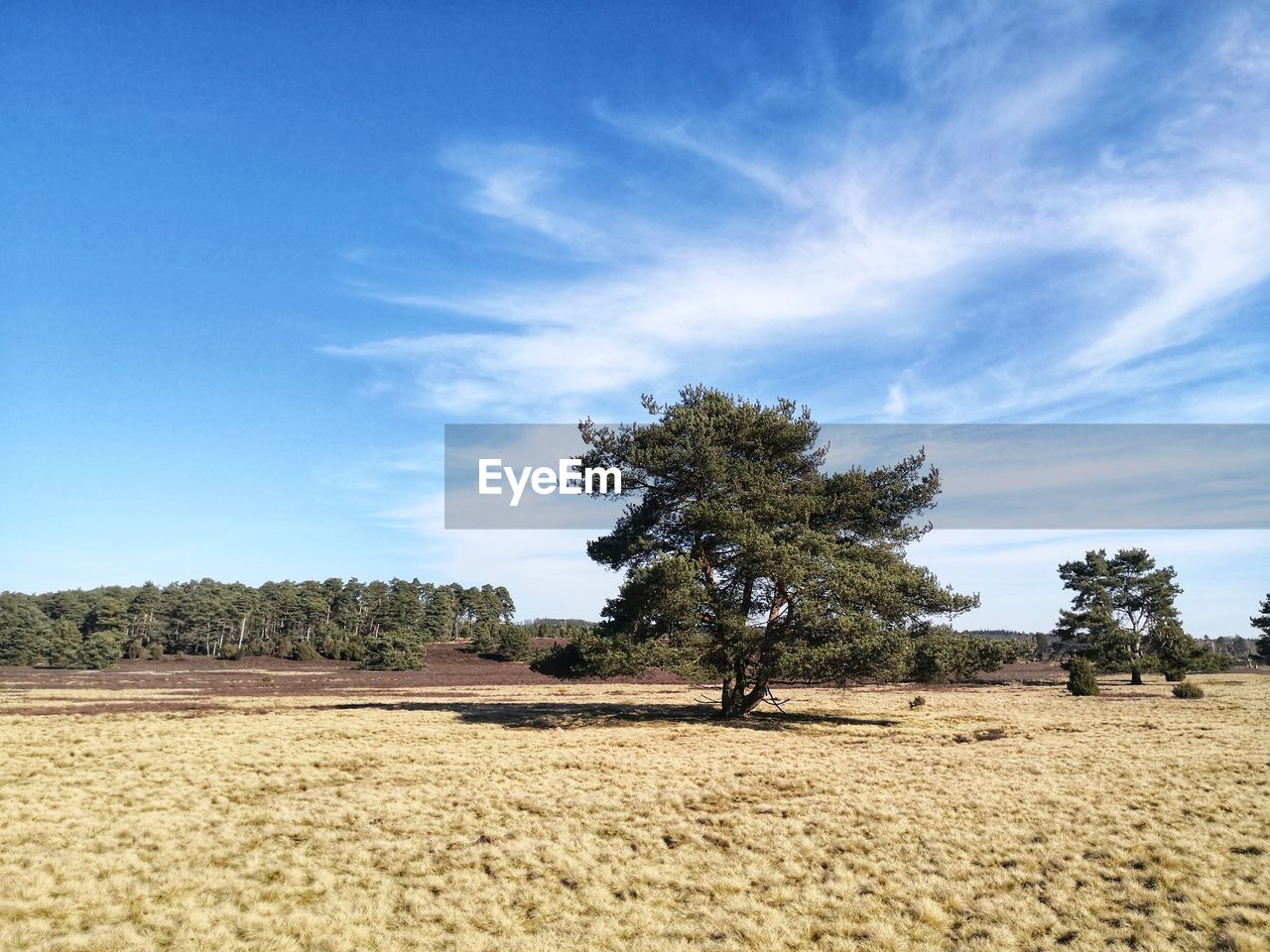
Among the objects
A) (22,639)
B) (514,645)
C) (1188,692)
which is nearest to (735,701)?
(1188,692)

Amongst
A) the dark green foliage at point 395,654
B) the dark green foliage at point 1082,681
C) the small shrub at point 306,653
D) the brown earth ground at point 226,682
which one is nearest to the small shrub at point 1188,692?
the dark green foliage at point 1082,681

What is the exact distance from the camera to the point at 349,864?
10469mm

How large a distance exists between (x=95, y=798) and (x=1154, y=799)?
2185 centimetres

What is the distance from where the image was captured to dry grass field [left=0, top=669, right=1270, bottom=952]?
8.15 meters

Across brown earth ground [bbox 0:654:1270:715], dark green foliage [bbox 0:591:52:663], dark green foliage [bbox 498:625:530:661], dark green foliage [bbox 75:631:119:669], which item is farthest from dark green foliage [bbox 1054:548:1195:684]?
dark green foliage [bbox 0:591:52:663]

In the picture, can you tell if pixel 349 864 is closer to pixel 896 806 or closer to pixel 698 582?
pixel 896 806

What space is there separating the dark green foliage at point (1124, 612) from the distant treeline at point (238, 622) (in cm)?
7028

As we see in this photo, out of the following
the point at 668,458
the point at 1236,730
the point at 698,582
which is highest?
the point at 668,458

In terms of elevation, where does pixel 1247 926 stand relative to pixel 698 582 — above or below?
below

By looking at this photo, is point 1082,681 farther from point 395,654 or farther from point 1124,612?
point 395,654

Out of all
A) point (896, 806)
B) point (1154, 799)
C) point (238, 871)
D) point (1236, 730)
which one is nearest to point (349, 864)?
point (238, 871)

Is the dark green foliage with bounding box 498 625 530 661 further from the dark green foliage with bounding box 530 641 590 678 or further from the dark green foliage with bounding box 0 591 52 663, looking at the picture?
the dark green foliage with bounding box 530 641 590 678

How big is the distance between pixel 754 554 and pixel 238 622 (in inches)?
5039

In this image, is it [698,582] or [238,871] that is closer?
[238,871]
